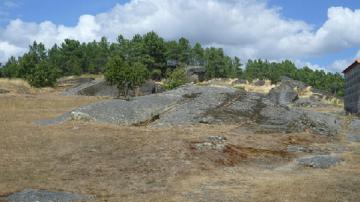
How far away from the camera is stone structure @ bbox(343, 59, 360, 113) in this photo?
199 ft

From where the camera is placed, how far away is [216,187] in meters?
20.1

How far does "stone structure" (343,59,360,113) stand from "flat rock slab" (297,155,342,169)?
3581 cm

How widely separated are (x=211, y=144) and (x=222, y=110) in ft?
45.7

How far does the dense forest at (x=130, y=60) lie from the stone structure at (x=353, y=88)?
2430 cm

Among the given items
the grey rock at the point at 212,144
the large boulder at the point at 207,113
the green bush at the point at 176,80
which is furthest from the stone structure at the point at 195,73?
the grey rock at the point at 212,144

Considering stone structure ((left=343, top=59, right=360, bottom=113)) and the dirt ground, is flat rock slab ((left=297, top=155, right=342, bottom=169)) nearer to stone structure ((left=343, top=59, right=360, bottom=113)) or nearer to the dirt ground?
the dirt ground

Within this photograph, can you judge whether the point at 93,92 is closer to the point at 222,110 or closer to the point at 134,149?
the point at 222,110

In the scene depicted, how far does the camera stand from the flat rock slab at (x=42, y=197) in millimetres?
17453

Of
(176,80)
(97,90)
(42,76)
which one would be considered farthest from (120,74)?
(42,76)

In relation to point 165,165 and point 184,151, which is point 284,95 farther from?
point 165,165

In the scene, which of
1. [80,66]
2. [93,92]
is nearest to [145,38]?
[80,66]

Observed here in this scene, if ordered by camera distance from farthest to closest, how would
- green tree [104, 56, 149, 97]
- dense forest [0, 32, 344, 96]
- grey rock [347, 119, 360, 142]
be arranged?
dense forest [0, 32, 344, 96] → green tree [104, 56, 149, 97] → grey rock [347, 119, 360, 142]

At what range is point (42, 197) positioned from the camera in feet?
58.2

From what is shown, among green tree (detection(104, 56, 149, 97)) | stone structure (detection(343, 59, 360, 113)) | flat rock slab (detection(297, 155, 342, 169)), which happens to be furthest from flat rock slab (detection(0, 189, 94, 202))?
stone structure (detection(343, 59, 360, 113))
